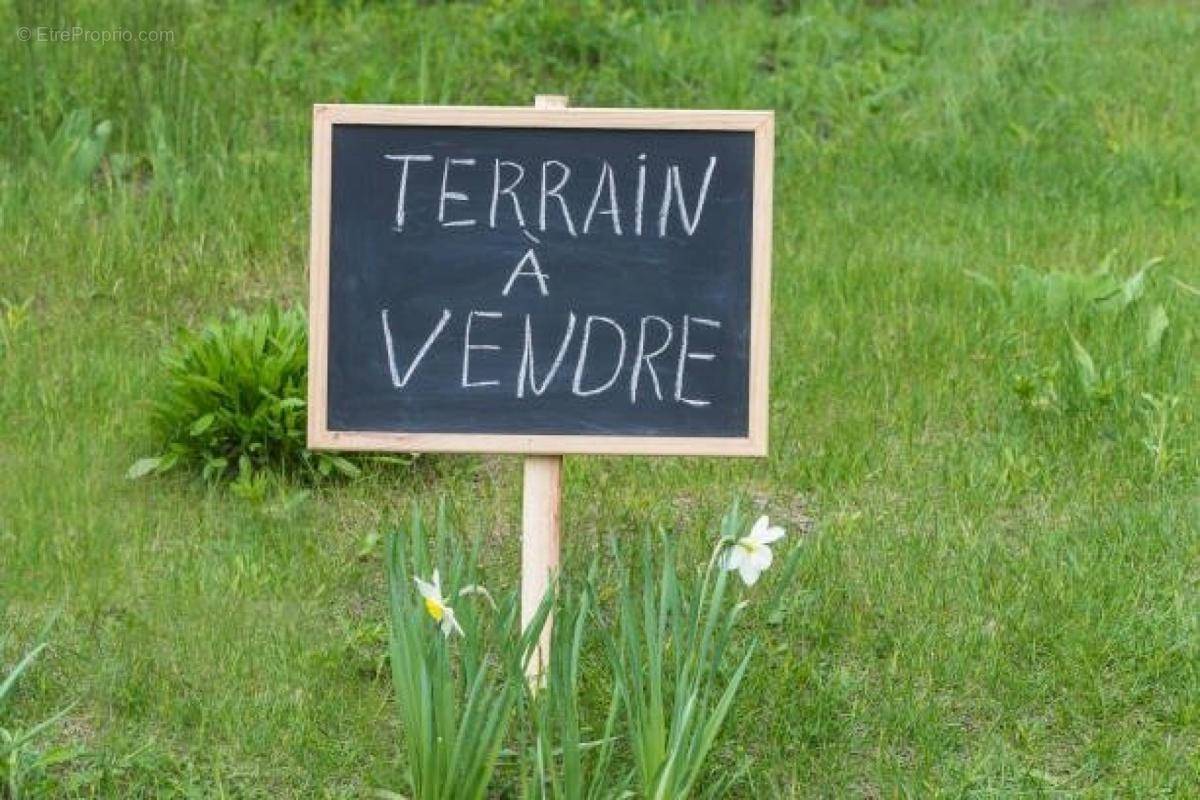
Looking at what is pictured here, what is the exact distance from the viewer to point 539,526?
3.64 m

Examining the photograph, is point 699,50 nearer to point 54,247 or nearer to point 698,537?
point 54,247

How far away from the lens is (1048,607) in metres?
4.18

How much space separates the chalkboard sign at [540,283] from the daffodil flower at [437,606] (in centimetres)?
43

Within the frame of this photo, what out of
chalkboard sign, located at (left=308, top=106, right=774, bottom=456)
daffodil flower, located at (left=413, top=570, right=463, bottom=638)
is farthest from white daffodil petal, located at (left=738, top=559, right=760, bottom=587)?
daffodil flower, located at (left=413, top=570, right=463, bottom=638)

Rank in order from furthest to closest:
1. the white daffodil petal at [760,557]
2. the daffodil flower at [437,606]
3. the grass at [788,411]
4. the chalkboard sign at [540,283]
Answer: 1. the grass at [788,411]
2. the chalkboard sign at [540,283]
3. the white daffodil petal at [760,557]
4. the daffodil flower at [437,606]

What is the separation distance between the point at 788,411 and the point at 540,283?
1.70 metres

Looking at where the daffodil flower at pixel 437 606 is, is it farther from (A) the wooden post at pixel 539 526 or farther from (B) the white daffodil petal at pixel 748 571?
(B) the white daffodil petal at pixel 748 571

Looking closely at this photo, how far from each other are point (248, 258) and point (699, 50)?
7.32 feet

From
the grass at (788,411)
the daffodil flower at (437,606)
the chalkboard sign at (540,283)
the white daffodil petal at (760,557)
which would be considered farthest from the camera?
the grass at (788,411)

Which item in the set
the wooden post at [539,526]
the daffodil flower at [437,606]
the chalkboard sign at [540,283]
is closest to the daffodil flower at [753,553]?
the chalkboard sign at [540,283]

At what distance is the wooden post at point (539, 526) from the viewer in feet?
11.9

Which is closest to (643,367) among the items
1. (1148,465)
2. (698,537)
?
(698,537)

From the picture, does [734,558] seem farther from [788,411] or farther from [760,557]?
[788,411]

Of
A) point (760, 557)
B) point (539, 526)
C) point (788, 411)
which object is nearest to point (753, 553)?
point (760, 557)
